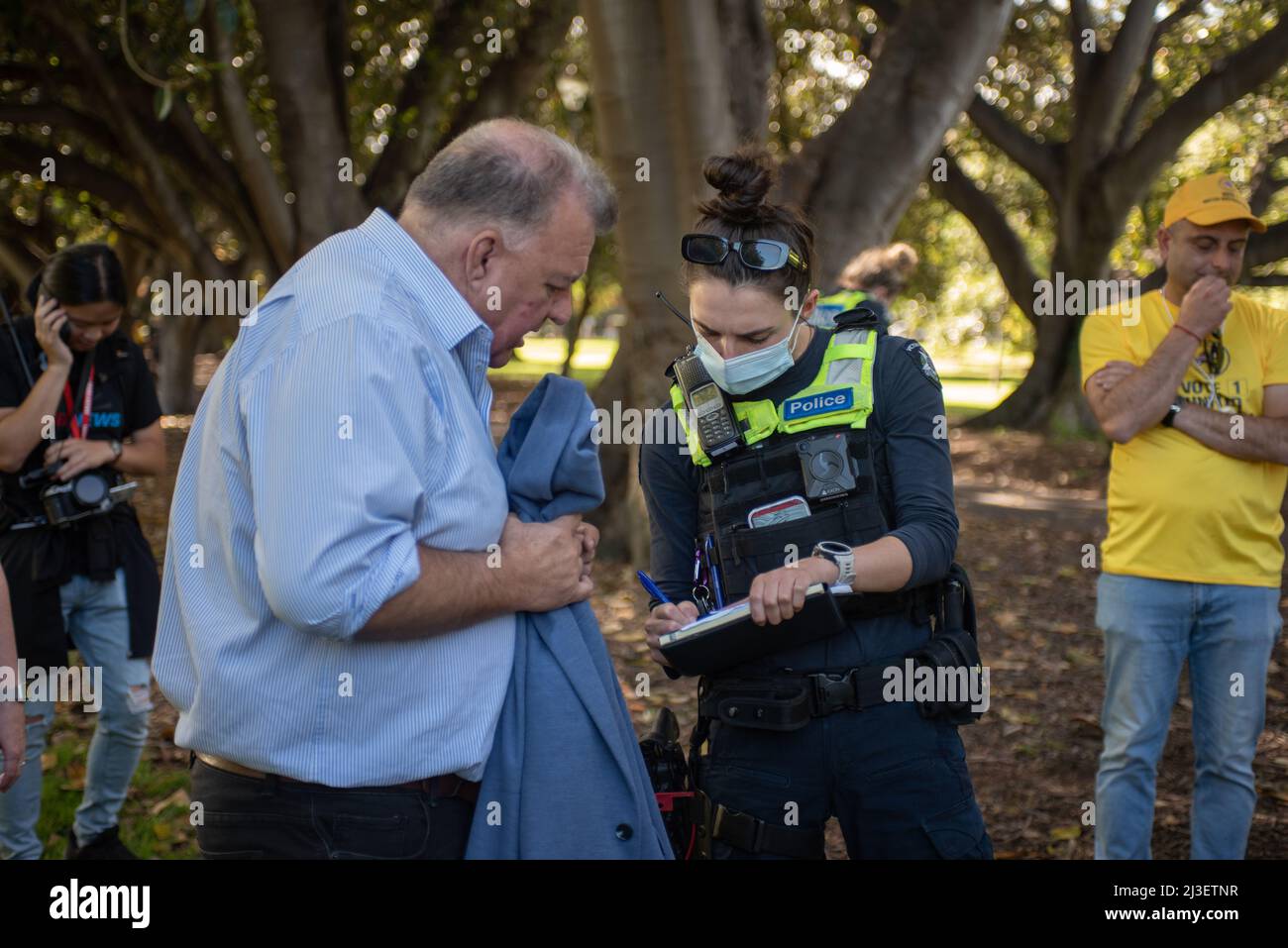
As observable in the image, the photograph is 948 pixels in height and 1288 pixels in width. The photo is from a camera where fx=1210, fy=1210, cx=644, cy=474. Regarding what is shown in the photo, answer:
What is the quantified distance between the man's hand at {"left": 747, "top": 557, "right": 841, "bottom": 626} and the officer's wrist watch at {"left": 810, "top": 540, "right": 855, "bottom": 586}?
0.01 meters

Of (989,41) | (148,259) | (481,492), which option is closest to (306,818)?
(481,492)

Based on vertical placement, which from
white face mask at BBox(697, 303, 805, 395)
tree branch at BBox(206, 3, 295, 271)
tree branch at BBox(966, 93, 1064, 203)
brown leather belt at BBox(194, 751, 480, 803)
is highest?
tree branch at BBox(966, 93, 1064, 203)

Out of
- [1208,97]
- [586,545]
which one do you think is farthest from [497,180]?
[1208,97]

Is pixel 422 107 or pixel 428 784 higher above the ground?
pixel 422 107

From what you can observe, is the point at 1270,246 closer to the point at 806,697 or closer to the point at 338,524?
the point at 806,697

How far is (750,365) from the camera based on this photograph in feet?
9.41

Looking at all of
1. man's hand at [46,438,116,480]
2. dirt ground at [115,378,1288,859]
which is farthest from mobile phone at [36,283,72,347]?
dirt ground at [115,378,1288,859]

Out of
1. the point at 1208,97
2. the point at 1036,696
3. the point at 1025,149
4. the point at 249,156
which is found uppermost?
the point at 1025,149

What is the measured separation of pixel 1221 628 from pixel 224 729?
3.12 metres

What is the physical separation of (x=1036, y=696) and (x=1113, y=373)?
3406mm

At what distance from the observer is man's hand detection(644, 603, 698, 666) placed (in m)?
2.81

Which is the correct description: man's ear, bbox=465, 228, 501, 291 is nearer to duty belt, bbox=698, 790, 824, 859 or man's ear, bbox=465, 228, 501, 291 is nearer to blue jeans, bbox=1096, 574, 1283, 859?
duty belt, bbox=698, 790, 824, 859

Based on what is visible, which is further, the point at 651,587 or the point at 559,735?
the point at 651,587

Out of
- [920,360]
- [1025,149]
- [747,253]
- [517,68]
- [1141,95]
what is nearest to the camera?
[747,253]
